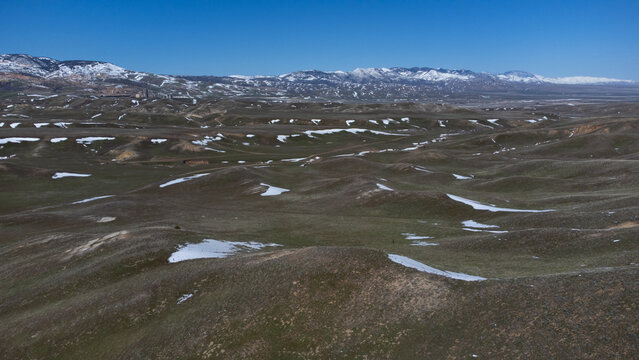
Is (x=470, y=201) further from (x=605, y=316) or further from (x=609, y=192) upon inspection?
(x=605, y=316)

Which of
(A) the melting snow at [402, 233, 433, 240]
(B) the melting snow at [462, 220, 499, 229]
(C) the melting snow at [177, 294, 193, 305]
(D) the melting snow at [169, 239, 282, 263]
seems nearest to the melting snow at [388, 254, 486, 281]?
(C) the melting snow at [177, 294, 193, 305]

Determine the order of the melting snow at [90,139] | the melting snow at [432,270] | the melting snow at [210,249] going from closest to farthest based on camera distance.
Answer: the melting snow at [432,270], the melting snow at [210,249], the melting snow at [90,139]

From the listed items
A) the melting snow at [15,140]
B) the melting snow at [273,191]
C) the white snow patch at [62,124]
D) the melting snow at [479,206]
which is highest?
the white snow patch at [62,124]

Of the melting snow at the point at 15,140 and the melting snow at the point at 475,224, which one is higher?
the melting snow at the point at 15,140

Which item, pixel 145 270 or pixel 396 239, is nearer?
pixel 145 270

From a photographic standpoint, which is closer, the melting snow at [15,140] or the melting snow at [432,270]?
the melting snow at [432,270]

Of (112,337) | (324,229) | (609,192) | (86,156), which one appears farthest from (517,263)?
(86,156)

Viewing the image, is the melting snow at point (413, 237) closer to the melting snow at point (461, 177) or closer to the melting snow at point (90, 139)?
the melting snow at point (461, 177)

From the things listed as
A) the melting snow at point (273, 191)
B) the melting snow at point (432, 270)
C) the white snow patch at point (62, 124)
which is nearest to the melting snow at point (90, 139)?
the white snow patch at point (62, 124)

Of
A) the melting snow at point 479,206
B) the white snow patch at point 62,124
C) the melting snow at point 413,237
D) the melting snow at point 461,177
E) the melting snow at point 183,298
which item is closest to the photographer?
the melting snow at point 183,298
